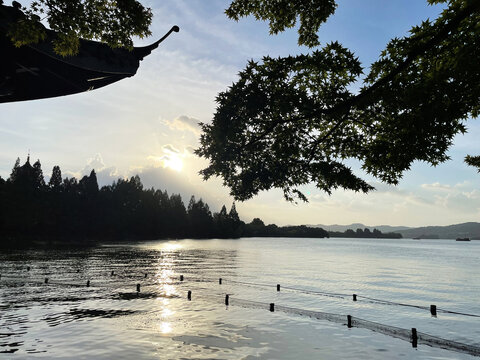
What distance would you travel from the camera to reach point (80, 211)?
128m

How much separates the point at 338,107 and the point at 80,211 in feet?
448

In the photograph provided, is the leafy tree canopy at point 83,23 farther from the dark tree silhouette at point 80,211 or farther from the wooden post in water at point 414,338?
the dark tree silhouette at point 80,211

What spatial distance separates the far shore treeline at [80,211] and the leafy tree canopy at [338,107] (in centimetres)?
9745

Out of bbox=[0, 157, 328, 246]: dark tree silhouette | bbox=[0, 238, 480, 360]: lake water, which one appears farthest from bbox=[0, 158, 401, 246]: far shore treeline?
bbox=[0, 238, 480, 360]: lake water

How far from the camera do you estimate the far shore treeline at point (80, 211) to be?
96.9 m

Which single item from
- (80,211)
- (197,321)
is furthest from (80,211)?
(197,321)

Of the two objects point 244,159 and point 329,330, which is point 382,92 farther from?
point 329,330

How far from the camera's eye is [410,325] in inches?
917

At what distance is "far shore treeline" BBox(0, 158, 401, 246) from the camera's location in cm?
9694

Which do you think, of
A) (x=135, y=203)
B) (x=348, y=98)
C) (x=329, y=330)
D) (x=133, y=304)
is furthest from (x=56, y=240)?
(x=348, y=98)

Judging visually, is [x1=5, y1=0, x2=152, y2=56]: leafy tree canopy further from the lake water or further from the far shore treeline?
the far shore treeline

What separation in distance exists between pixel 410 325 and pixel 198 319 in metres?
15.3

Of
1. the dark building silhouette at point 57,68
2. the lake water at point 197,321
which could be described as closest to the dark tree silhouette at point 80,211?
the lake water at point 197,321

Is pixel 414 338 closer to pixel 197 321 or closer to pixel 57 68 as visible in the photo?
pixel 197 321
